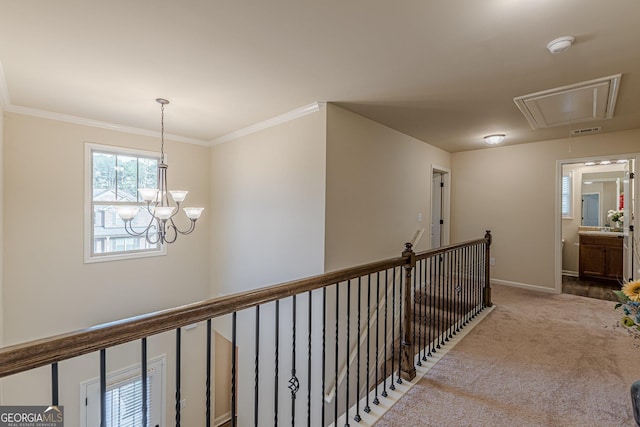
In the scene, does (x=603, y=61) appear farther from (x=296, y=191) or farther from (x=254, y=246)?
(x=254, y=246)

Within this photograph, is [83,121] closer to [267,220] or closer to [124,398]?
[267,220]

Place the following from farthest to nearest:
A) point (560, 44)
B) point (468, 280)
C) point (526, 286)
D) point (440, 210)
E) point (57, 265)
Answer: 1. point (440, 210)
2. point (526, 286)
3. point (468, 280)
4. point (57, 265)
5. point (560, 44)

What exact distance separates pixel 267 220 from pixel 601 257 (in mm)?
5799

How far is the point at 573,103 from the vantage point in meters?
2.79

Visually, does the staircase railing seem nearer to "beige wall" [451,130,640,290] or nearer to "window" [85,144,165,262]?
"beige wall" [451,130,640,290]

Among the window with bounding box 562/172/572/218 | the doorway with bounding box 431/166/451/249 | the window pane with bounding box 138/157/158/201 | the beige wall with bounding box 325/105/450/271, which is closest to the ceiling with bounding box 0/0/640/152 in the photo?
the beige wall with bounding box 325/105/450/271

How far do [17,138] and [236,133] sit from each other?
230 centimetres

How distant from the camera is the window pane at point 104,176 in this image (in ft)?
11.9

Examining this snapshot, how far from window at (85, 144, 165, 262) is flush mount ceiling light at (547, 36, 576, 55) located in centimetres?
444

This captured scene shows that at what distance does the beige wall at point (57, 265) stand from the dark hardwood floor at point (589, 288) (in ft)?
20.7

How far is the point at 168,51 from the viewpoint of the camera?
2.01 m

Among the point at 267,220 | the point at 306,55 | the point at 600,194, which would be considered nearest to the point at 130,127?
the point at 267,220

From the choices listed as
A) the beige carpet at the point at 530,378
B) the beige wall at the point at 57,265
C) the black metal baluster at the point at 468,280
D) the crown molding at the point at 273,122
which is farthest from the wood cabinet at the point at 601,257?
the beige wall at the point at 57,265

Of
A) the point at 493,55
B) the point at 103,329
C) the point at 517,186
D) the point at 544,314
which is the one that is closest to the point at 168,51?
the point at 103,329
